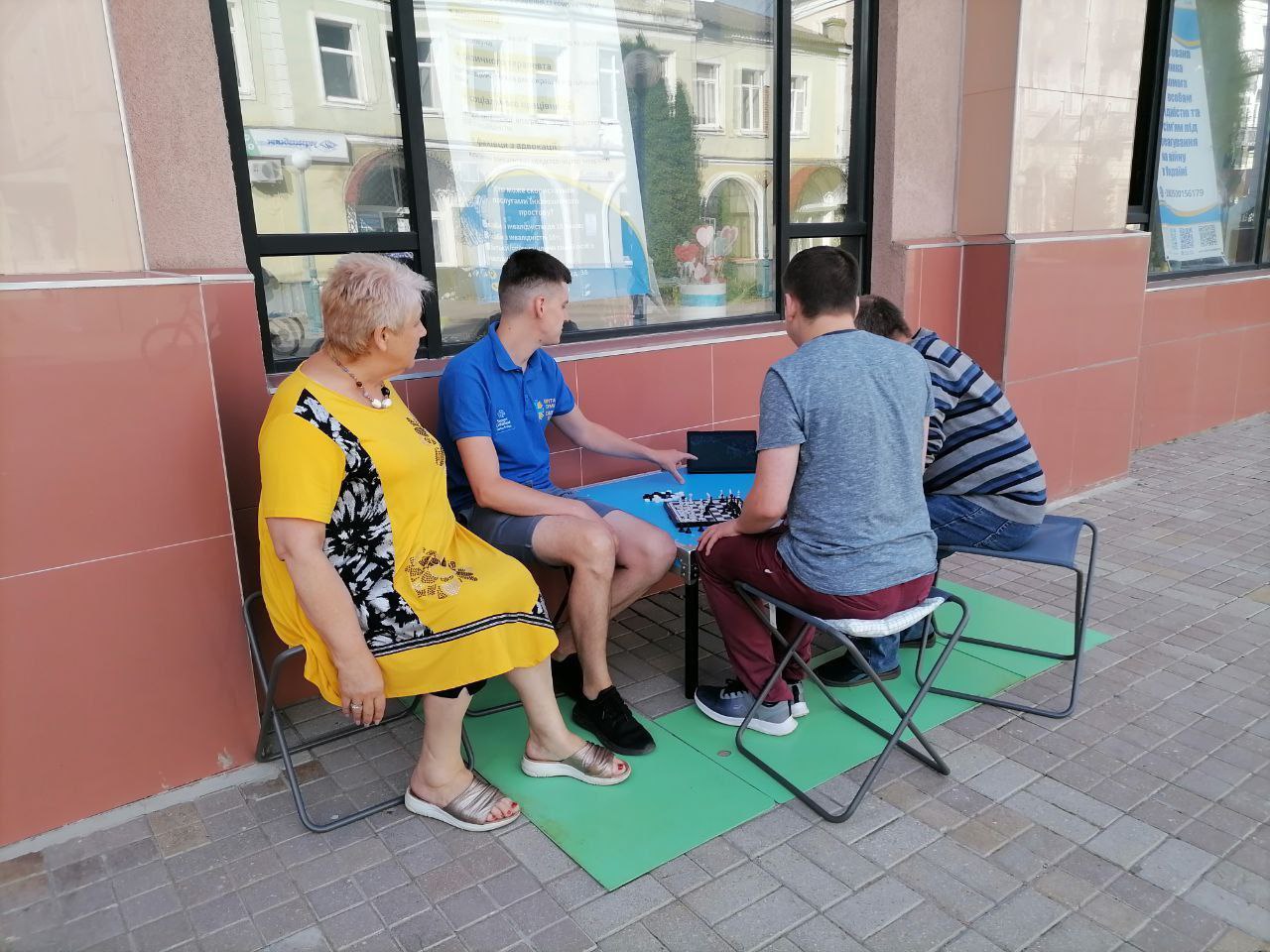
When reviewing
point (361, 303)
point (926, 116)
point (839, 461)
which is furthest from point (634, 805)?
point (926, 116)

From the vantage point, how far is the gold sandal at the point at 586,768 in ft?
9.25

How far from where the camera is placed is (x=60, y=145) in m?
2.42

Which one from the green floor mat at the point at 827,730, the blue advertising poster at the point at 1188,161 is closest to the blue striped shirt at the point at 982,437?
the green floor mat at the point at 827,730

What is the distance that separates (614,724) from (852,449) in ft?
3.94

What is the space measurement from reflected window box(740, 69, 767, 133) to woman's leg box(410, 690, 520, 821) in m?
3.33

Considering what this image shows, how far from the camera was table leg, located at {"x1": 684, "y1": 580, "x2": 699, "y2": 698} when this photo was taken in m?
3.17

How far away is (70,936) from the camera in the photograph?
7.39 ft

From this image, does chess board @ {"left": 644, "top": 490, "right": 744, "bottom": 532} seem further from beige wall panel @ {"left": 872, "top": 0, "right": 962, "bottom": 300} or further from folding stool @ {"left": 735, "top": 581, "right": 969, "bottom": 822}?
beige wall panel @ {"left": 872, "top": 0, "right": 962, "bottom": 300}

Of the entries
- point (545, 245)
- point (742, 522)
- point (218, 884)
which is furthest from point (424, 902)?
point (545, 245)

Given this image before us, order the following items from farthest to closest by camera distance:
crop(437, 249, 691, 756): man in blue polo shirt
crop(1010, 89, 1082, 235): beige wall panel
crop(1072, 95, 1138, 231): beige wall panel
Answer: crop(1072, 95, 1138, 231): beige wall panel < crop(1010, 89, 1082, 235): beige wall panel < crop(437, 249, 691, 756): man in blue polo shirt

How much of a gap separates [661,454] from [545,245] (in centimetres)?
114

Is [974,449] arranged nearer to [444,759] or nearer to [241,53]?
[444,759]

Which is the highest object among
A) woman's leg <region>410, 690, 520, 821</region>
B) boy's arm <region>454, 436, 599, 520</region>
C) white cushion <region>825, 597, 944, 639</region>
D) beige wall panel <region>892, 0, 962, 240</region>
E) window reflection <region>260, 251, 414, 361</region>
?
beige wall panel <region>892, 0, 962, 240</region>

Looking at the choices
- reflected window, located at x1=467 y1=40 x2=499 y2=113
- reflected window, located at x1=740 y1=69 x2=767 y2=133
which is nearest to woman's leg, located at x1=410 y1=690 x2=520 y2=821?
reflected window, located at x1=467 y1=40 x2=499 y2=113
